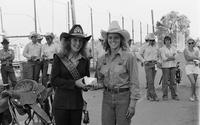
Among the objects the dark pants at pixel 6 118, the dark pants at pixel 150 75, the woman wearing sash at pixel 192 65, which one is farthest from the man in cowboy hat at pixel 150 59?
the dark pants at pixel 6 118

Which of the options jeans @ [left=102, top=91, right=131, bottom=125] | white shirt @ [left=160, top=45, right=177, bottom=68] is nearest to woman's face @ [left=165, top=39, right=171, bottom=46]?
white shirt @ [left=160, top=45, right=177, bottom=68]

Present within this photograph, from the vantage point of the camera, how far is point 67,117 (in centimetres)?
444

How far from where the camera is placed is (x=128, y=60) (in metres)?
4.23

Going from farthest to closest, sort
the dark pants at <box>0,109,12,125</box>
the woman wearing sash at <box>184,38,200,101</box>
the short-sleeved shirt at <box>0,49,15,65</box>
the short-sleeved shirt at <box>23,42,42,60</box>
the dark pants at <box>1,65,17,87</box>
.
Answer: the dark pants at <box>1,65,17,87</box> < the short-sleeved shirt at <box>0,49,15,65</box> < the short-sleeved shirt at <box>23,42,42,60</box> < the woman wearing sash at <box>184,38,200,101</box> < the dark pants at <box>0,109,12,125</box>

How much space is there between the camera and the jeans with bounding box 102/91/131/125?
13.9 ft

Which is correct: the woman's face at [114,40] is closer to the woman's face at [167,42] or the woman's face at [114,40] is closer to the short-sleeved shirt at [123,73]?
the short-sleeved shirt at [123,73]

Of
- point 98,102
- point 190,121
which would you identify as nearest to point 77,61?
point 190,121

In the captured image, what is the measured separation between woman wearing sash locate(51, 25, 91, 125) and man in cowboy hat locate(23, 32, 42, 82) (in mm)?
6565

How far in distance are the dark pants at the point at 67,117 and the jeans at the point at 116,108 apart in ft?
1.10

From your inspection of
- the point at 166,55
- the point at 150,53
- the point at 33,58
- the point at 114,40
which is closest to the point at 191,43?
the point at 166,55

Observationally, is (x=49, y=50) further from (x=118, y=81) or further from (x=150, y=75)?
(x=118, y=81)

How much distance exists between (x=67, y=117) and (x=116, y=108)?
2.01 ft

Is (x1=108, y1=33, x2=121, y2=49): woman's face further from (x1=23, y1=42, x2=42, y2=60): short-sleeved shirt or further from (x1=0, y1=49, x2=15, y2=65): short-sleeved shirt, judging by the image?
(x1=0, y1=49, x2=15, y2=65): short-sleeved shirt

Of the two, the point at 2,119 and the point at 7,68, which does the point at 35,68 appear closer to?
the point at 7,68
